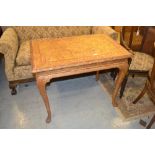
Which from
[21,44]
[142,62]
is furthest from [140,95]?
[21,44]

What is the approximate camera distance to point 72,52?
158 cm

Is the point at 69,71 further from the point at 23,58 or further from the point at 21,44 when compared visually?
the point at 21,44

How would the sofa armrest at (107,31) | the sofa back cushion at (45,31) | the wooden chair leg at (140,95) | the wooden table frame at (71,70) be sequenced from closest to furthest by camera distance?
the wooden table frame at (71,70) < the wooden chair leg at (140,95) < the sofa armrest at (107,31) < the sofa back cushion at (45,31)

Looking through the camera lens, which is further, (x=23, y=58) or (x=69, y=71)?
(x=23, y=58)

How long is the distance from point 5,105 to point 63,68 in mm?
1056

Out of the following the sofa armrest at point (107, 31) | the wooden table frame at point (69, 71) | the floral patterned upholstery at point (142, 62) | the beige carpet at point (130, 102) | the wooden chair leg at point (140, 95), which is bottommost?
the beige carpet at point (130, 102)

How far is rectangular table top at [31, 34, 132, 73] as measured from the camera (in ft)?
4.61

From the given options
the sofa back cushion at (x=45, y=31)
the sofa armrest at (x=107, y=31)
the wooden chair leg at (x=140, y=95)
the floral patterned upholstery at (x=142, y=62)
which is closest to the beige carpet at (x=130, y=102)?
the wooden chair leg at (x=140, y=95)

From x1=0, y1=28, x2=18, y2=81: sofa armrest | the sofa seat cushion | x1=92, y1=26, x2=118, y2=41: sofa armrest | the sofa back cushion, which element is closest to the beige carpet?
x1=92, y1=26, x2=118, y2=41: sofa armrest

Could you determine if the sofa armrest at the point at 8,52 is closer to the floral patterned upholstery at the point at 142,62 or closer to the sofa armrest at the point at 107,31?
the sofa armrest at the point at 107,31

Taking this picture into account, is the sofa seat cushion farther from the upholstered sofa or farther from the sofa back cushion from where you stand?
the sofa back cushion

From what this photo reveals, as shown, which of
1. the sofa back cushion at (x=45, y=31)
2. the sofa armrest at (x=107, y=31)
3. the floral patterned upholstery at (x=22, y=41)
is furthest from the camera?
the sofa back cushion at (x=45, y=31)

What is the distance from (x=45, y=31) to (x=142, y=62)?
1576 millimetres

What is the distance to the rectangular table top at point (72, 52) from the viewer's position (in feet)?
4.61
